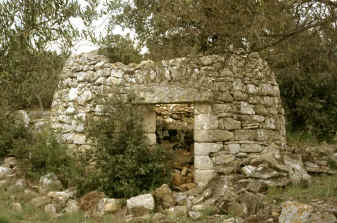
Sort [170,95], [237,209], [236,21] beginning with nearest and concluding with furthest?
1. [236,21]
2. [237,209]
3. [170,95]

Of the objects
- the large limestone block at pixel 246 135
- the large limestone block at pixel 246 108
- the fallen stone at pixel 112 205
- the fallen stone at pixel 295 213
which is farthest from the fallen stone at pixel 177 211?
the large limestone block at pixel 246 108

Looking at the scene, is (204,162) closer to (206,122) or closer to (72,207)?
(206,122)

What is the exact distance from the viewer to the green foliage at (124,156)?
5.46m

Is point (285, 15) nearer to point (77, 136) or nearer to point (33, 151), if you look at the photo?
point (77, 136)

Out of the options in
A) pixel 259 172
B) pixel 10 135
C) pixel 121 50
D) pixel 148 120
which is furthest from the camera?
pixel 10 135

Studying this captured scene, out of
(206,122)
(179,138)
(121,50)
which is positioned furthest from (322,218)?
(121,50)

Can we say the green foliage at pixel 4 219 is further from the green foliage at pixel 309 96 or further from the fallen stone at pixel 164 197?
the green foliage at pixel 309 96

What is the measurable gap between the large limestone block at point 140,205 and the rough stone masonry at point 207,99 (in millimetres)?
1167

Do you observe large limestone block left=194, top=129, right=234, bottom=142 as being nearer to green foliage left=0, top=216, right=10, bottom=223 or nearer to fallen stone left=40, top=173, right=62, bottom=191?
fallen stone left=40, top=173, right=62, bottom=191

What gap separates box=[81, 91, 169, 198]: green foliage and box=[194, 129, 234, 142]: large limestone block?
2.28ft

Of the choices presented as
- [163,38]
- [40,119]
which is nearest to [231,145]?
[163,38]

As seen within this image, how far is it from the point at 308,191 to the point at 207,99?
2201 mm

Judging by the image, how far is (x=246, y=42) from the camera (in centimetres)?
472

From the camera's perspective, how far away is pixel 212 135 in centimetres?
580
